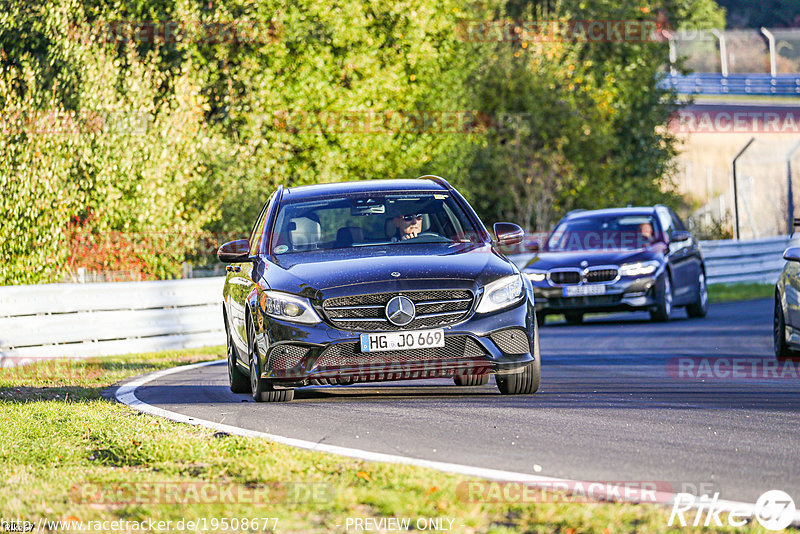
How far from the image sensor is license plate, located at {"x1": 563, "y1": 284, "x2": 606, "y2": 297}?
64.0ft

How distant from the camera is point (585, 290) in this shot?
64.2 feet

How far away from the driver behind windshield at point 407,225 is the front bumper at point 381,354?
4.20 feet

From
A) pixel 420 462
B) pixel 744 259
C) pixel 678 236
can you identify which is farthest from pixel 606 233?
pixel 420 462

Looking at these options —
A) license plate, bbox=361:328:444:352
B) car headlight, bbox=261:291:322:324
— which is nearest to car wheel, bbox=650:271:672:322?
license plate, bbox=361:328:444:352

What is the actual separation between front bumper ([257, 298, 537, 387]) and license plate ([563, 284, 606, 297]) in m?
10.3

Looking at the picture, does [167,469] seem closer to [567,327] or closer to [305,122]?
[567,327]

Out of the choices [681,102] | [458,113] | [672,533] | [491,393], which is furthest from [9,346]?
[681,102]

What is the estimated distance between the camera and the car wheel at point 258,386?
31.4 feet

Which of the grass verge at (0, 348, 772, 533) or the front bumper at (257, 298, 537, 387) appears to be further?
the front bumper at (257, 298, 537, 387)

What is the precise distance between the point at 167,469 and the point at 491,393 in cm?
379

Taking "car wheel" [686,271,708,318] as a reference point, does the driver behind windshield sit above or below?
above

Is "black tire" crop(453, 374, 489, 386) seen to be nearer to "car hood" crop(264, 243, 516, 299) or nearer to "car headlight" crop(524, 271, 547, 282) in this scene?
Result: "car hood" crop(264, 243, 516, 299)

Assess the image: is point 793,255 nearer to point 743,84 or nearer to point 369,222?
point 369,222

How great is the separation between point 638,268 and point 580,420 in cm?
1136
